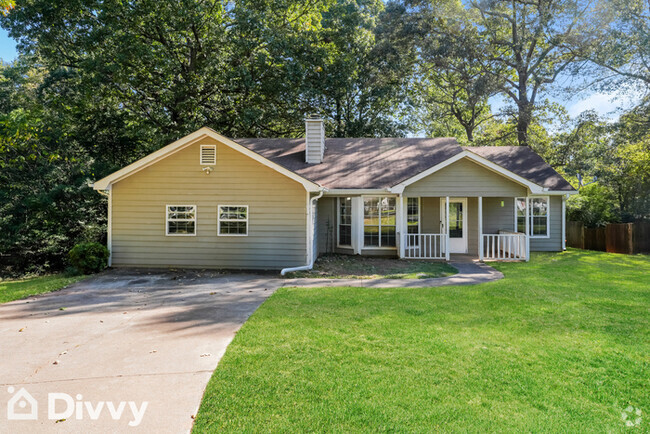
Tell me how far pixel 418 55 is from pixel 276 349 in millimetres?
23088

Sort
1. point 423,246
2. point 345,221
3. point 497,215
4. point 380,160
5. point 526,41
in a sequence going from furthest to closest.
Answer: point 526,41 < point 380,160 < point 497,215 < point 345,221 < point 423,246

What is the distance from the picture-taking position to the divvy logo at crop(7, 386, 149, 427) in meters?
3.21

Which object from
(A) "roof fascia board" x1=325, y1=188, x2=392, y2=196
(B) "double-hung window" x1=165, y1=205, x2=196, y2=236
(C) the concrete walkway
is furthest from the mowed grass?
(A) "roof fascia board" x1=325, y1=188, x2=392, y2=196

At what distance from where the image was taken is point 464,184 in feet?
40.7

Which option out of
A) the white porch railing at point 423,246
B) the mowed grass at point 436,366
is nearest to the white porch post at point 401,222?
the white porch railing at point 423,246

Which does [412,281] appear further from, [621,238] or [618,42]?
[618,42]

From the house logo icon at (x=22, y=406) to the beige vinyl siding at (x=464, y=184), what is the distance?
36.0ft

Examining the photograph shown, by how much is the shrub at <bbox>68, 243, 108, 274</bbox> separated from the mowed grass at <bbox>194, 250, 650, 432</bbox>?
22.4ft

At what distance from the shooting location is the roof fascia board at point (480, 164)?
1195cm

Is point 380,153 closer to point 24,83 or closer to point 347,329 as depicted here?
point 347,329

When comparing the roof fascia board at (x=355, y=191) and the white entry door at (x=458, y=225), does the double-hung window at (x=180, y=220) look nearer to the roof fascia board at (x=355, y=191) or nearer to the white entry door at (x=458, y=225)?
the roof fascia board at (x=355, y=191)

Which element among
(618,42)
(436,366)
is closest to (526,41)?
(618,42)

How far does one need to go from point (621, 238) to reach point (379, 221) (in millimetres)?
11167

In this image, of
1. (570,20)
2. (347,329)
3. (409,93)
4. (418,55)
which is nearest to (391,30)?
(418,55)
